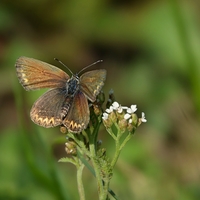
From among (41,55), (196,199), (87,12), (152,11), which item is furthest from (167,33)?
(196,199)

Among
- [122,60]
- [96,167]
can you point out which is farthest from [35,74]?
[122,60]

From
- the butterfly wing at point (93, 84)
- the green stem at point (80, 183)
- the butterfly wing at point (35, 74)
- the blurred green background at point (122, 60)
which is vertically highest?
the butterfly wing at point (35, 74)

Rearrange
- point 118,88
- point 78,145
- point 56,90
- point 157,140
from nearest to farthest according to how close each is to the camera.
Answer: point 78,145
point 56,90
point 157,140
point 118,88

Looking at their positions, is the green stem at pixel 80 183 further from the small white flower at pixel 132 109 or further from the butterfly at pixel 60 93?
the small white flower at pixel 132 109

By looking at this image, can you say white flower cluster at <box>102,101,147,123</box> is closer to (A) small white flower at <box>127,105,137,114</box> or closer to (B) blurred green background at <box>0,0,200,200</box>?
(A) small white flower at <box>127,105,137,114</box>

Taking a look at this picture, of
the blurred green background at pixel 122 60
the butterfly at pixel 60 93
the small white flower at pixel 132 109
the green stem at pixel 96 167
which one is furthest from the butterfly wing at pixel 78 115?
the blurred green background at pixel 122 60

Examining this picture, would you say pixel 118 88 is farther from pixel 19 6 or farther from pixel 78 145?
pixel 78 145

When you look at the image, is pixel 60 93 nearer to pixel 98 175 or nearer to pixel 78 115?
pixel 78 115
